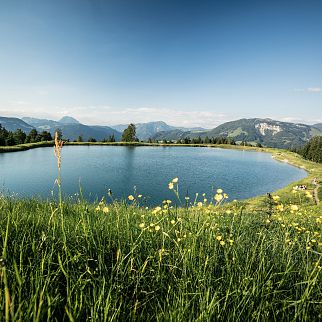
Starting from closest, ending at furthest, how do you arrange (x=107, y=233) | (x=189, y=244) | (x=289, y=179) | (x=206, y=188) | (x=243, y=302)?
(x=243, y=302)
(x=189, y=244)
(x=107, y=233)
(x=206, y=188)
(x=289, y=179)

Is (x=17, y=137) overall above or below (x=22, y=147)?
above

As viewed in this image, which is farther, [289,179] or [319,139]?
[319,139]

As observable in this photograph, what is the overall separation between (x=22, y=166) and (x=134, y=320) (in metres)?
55.2

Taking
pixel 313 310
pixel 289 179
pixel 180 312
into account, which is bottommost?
pixel 289 179

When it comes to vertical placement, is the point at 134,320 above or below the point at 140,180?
above

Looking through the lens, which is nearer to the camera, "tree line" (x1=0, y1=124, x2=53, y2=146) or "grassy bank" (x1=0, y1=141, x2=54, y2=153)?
"grassy bank" (x1=0, y1=141, x2=54, y2=153)

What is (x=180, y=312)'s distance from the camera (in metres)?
1.80

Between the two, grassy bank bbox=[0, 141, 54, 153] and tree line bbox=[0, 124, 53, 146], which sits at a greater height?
tree line bbox=[0, 124, 53, 146]

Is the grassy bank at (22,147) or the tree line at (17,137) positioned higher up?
the tree line at (17,137)

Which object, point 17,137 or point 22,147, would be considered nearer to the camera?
point 22,147

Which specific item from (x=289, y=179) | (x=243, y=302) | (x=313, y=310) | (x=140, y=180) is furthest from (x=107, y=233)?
(x=289, y=179)

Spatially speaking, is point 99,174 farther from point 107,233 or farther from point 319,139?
point 319,139

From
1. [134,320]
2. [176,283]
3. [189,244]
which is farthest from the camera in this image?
[189,244]

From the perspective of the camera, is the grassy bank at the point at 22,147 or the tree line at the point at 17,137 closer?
the grassy bank at the point at 22,147
